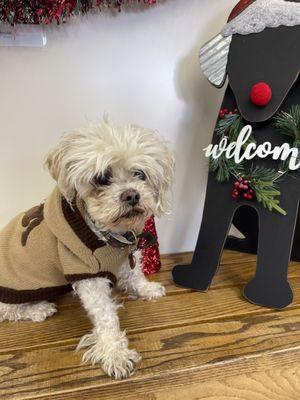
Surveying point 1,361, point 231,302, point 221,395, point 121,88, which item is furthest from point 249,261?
point 1,361

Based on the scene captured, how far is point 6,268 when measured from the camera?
99 cm

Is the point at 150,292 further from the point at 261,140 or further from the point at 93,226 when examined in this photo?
the point at 261,140

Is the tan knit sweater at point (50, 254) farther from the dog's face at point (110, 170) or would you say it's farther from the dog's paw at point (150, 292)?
the dog's paw at point (150, 292)

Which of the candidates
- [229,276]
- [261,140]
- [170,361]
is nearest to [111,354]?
[170,361]

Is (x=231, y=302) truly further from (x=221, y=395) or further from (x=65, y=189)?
(x=65, y=189)

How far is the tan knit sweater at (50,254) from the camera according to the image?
895 millimetres

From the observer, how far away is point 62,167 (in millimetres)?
833

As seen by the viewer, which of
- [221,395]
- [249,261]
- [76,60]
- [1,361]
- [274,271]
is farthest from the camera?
[249,261]

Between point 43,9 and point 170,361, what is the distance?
3.00 feet

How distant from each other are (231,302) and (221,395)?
329 mm

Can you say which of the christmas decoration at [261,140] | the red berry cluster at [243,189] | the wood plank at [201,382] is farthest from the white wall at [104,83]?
the wood plank at [201,382]

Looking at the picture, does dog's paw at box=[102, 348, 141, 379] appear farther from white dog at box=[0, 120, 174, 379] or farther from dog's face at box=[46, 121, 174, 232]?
dog's face at box=[46, 121, 174, 232]

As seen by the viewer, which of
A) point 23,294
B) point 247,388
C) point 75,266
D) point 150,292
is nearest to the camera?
point 247,388

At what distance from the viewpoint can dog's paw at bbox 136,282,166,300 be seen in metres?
1.12
